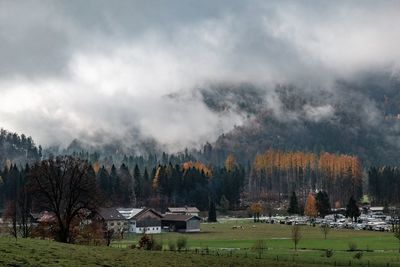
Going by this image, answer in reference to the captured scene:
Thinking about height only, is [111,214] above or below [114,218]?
above

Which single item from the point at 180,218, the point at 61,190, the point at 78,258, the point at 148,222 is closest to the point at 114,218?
the point at 148,222

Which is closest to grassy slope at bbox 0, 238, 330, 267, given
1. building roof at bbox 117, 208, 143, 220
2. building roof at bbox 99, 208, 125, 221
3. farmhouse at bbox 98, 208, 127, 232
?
farmhouse at bbox 98, 208, 127, 232

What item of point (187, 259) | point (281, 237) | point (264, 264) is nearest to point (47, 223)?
point (187, 259)

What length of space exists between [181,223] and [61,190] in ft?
260

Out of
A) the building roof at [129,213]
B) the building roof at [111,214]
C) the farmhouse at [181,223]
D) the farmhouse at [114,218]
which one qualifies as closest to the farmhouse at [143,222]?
the building roof at [129,213]

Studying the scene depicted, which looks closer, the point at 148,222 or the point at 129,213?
the point at 148,222

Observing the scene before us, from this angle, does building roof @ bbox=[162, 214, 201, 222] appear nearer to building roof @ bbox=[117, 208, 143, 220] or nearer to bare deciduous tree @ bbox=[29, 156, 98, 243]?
building roof @ bbox=[117, 208, 143, 220]

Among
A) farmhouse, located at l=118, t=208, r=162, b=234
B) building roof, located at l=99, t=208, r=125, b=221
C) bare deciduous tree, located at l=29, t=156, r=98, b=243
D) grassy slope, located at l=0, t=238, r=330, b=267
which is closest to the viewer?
grassy slope, located at l=0, t=238, r=330, b=267

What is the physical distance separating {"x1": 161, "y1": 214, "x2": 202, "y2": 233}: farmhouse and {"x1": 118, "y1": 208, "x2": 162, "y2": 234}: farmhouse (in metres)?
4.86

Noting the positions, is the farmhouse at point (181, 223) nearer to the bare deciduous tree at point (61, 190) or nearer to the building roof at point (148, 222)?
the building roof at point (148, 222)

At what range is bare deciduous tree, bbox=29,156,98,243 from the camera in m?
74.3

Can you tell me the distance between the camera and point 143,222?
150 metres

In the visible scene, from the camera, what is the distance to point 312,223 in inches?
6521

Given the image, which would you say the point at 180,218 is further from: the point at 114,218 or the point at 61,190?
the point at 61,190
